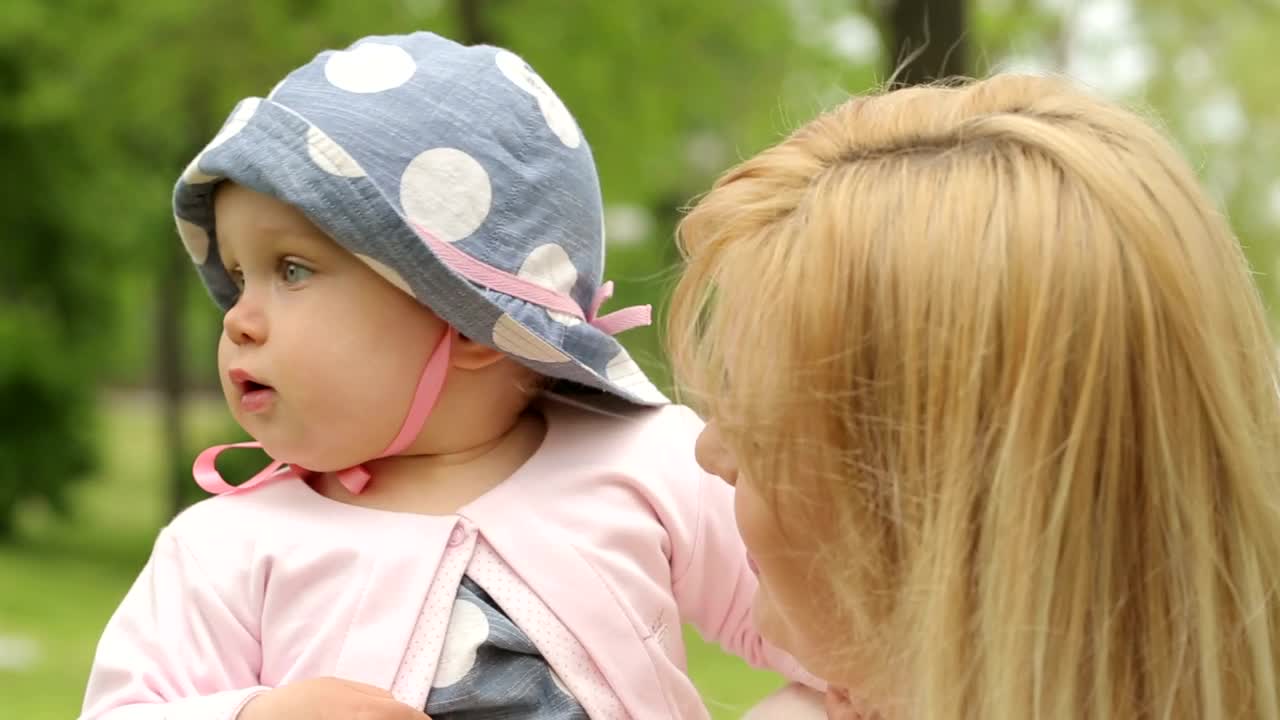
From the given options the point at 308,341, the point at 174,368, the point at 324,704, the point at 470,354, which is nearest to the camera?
the point at 324,704

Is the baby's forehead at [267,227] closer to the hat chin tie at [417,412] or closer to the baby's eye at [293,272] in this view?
the baby's eye at [293,272]

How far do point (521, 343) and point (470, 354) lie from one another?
0.09 m

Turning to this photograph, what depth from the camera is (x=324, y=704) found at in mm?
1723

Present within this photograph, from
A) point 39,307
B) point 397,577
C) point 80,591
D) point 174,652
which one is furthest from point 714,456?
point 39,307

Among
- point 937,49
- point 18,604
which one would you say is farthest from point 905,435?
point 18,604

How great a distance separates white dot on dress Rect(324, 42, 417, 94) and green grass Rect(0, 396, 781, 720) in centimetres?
90

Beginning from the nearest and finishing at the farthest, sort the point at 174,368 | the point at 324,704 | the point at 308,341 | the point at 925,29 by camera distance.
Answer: the point at 324,704 → the point at 308,341 → the point at 925,29 → the point at 174,368

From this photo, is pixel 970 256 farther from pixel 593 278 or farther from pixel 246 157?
pixel 246 157

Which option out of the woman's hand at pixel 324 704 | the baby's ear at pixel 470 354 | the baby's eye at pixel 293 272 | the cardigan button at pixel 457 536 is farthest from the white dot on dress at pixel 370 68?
the woman's hand at pixel 324 704

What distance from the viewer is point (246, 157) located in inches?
71.2

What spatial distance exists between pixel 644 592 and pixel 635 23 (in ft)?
33.8

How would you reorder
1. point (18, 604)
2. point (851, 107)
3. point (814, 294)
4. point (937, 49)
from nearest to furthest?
point (814, 294)
point (851, 107)
point (937, 49)
point (18, 604)

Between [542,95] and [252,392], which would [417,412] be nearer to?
[252,392]

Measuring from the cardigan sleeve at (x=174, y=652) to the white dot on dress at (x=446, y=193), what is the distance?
50cm
